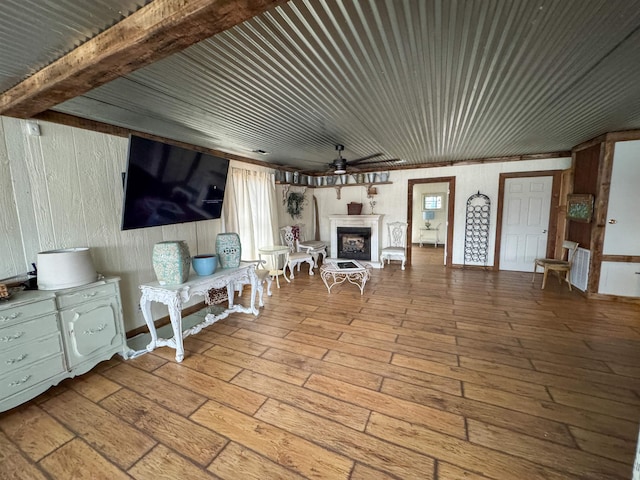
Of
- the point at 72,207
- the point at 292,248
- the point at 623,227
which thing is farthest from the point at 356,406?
the point at 623,227

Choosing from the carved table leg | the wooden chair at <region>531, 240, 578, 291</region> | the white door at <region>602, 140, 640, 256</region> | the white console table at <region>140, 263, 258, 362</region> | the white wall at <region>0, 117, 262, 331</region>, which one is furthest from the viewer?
the wooden chair at <region>531, 240, 578, 291</region>

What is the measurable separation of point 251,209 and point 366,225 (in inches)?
110

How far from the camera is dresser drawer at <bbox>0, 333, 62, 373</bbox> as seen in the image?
1727 mm

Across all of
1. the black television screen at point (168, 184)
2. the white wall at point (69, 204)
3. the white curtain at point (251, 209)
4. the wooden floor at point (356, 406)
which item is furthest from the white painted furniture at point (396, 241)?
the white wall at point (69, 204)

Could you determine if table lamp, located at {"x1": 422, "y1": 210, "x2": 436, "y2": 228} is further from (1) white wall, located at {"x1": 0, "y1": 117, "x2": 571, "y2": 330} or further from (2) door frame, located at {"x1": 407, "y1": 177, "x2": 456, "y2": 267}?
(1) white wall, located at {"x1": 0, "y1": 117, "x2": 571, "y2": 330}

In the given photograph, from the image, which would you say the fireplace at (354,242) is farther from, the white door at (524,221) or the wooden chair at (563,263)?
the wooden chair at (563,263)

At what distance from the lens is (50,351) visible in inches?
76.1

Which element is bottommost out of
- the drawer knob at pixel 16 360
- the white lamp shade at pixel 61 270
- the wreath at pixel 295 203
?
the drawer knob at pixel 16 360

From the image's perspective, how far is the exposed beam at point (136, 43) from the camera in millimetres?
1055

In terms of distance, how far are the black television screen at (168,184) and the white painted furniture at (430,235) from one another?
288 inches

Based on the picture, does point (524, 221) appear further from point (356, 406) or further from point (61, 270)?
point (61, 270)

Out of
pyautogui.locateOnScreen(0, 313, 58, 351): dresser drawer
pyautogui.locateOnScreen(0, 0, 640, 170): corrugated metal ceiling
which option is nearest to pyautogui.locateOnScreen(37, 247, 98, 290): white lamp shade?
pyautogui.locateOnScreen(0, 313, 58, 351): dresser drawer

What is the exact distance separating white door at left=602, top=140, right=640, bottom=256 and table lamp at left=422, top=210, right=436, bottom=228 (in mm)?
5061

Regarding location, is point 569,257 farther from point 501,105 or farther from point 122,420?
point 122,420
